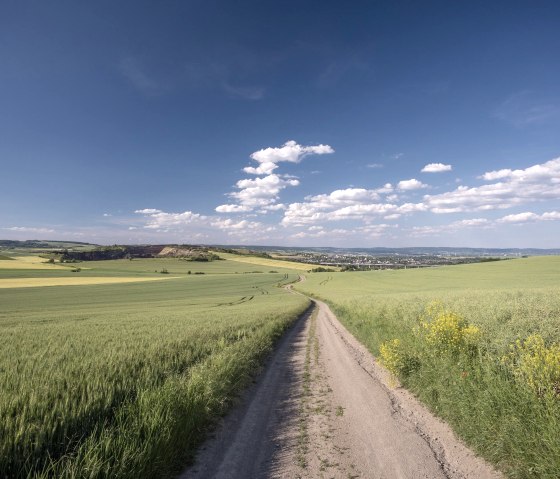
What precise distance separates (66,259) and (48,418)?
153974 millimetres

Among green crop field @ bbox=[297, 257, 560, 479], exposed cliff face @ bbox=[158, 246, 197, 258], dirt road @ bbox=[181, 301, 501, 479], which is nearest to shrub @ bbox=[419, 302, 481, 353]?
green crop field @ bbox=[297, 257, 560, 479]

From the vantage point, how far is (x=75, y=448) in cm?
455

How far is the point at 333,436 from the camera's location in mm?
6254

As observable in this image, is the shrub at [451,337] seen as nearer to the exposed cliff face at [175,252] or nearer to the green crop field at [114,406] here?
the green crop field at [114,406]

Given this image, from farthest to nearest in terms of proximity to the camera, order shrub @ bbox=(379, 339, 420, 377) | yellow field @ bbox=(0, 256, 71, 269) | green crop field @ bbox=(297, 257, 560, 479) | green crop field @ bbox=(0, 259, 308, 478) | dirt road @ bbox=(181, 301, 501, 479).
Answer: yellow field @ bbox=(0, 256, 71, 269) < shrub @ bbox=(379, 339, 420, 377) < dirt road @ bbox=(181, 301, 501, 479) < green crop field @ bbox=(297, 257, 560, 479) < green crop field @ bbox=(0, 259, 308, 478)

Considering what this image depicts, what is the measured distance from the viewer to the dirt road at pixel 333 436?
518 centimetres

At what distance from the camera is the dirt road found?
5176 mm

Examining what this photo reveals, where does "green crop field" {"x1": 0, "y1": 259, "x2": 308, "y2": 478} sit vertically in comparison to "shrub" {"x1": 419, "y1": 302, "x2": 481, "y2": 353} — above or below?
below

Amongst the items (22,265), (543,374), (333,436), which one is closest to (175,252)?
(22,265)

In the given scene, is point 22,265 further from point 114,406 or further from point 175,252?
point 114,406

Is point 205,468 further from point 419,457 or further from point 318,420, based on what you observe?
point 419,457

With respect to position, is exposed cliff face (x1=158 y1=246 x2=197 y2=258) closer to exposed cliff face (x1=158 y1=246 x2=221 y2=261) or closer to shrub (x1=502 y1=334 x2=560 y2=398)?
exposed cliff face (x1=158 y1=246 x2=221 y2=261)

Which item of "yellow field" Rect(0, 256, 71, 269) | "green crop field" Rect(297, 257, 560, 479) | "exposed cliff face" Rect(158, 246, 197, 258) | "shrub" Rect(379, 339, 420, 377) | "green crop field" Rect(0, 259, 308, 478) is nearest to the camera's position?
"green crop field" Rect(0, 259, 308, 478)

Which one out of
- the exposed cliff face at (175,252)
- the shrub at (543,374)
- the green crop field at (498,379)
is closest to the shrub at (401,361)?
the green crop field at (498,379)
